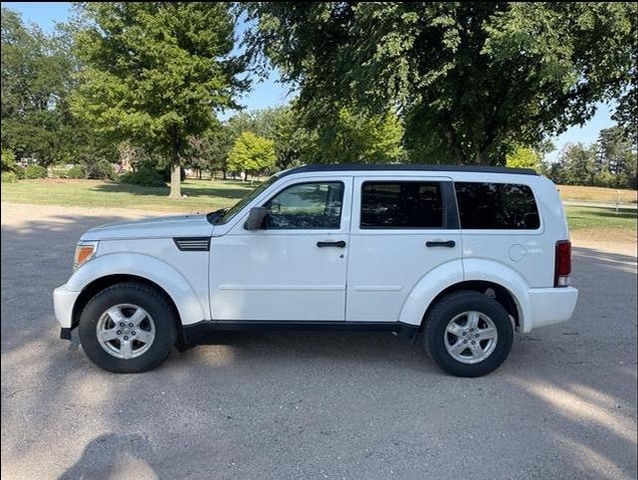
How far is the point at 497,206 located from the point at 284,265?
198 centimetres

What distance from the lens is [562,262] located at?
4.71 metres

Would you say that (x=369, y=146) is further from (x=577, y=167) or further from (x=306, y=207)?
(x=577, y=167)

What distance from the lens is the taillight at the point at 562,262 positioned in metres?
4.70

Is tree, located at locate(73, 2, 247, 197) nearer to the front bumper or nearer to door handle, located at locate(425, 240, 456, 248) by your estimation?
the front bumper

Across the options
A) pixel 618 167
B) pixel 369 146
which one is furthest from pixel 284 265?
pixel 618 167

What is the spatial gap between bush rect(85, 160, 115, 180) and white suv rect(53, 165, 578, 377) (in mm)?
51508

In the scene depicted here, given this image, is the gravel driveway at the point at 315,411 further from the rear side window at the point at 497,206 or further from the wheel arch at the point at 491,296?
the rear side window at the point at 497,206

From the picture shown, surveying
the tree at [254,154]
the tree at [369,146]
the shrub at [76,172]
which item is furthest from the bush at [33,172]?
the tree at [254,154]

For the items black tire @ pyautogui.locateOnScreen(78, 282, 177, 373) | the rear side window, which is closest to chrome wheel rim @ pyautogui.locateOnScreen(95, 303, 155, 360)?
black tire @ pyautogui.locateOnScreen(78, 282, 177, 373)

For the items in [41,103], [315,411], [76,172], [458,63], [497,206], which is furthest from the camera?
[41,103]

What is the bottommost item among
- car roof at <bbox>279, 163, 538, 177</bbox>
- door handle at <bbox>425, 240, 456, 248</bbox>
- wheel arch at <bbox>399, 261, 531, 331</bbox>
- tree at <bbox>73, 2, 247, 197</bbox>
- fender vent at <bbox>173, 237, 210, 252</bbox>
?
wheel arch at <bbox>399, 261, 531, 331</bbox>

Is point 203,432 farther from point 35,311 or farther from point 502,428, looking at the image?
point 35,311

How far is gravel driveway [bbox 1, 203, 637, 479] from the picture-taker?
3209 millimetres

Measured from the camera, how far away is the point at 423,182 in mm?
4715
